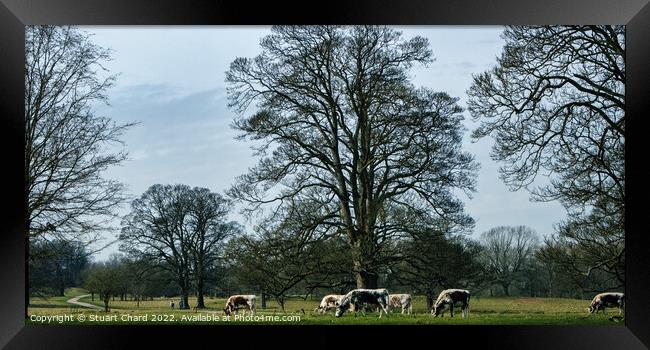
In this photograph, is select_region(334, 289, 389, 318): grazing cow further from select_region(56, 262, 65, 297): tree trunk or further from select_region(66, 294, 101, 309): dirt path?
select_region(56, 262, 65, 297): tree trunk

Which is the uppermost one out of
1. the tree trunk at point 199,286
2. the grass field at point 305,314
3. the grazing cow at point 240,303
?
the tree trunk at point 199,286

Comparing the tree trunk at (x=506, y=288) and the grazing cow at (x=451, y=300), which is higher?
the tree trunk at (x=506, y=288)

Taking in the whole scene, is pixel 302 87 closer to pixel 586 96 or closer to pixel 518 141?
pixel 518 141

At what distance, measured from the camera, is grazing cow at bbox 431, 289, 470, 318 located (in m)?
11.8

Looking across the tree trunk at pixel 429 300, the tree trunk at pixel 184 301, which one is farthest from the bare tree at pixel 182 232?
the tree trunk at pixel 429 300

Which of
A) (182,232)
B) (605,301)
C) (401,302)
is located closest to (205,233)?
(182,232)

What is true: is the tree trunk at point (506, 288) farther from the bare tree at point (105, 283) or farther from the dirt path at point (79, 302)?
the dirt path at point (79, 302)

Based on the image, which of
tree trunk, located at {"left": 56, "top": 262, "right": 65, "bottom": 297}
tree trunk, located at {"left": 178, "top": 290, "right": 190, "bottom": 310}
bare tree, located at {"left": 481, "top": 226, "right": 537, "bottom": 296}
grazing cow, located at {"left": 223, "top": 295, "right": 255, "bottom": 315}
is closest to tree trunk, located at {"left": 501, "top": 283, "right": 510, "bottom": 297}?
bare tree, located at {"left": 481, "top": 226, "right": 537, "bottom": 296}

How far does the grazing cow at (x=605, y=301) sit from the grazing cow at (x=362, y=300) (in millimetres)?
3071

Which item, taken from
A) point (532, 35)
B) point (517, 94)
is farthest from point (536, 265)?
point (532, 35)

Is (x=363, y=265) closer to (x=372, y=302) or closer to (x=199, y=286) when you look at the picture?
(x=372, y=302)
